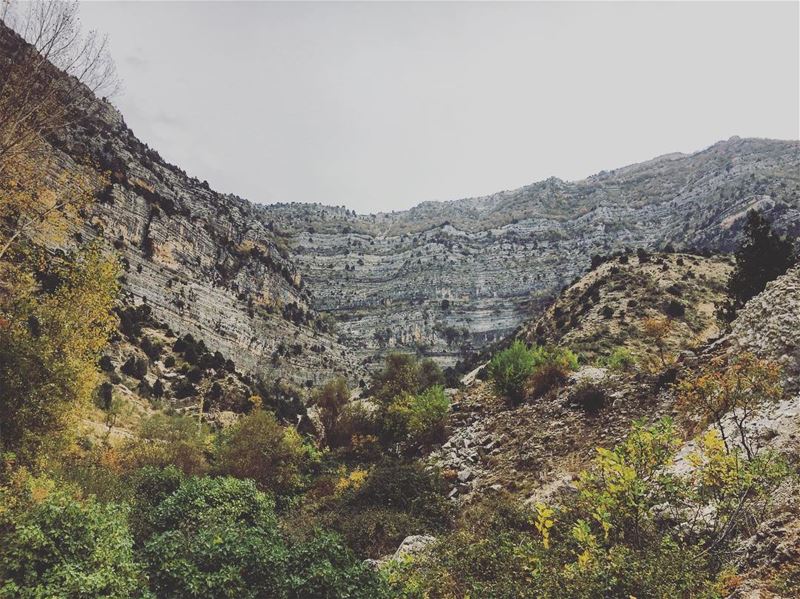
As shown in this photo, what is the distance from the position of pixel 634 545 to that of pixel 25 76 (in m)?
16.4

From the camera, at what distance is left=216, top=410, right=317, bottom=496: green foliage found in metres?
19.4

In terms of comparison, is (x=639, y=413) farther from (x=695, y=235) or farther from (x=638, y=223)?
(x=638, y=223)

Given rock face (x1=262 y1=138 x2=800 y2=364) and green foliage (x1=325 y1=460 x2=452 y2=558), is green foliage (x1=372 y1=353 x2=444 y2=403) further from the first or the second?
rock face (x1=262 y1=138 x2=800 y2=364)

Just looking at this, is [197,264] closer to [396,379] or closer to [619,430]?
[396,379]

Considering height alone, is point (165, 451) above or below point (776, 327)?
below

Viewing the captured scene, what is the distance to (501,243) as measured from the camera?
4833 inches

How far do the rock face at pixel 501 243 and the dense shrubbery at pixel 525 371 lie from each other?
248ft

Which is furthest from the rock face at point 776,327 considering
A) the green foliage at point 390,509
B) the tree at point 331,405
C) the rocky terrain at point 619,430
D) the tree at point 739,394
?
the tree at point 331,405

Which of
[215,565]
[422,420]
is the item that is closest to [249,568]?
[215,565]

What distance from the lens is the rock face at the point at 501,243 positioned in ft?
321

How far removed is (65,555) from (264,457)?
46.7ft

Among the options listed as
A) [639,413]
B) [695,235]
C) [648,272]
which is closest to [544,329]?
[648,272]

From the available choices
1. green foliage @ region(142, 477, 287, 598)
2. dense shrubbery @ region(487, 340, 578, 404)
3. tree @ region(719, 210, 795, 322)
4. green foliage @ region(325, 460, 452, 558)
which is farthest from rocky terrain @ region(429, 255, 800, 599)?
tree @ region(719, 210, 795, 322)

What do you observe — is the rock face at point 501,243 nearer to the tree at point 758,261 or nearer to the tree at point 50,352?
the tree at point 758,261
